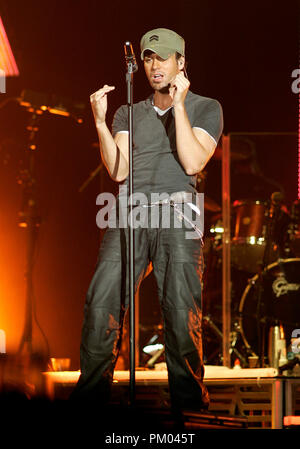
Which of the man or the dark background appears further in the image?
the dark background

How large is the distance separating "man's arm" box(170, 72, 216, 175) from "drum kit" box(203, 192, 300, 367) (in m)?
3.34

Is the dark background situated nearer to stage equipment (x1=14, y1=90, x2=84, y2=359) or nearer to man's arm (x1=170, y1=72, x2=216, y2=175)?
stage equipment (x1=14, y1=90, x2=84, y2=359)

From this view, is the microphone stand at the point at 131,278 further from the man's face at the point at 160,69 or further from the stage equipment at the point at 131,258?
the man's face at the point at 160,69

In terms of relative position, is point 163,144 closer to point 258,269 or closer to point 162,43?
point 162,43

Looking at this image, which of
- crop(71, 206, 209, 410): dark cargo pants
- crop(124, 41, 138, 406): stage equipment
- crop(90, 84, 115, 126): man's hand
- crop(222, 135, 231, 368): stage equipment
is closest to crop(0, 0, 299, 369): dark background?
crop(222, 135, 231, 368): stage equipment

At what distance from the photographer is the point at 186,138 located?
134 inches

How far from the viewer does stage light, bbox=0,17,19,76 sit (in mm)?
5383

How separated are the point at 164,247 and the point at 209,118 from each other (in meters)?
0.67

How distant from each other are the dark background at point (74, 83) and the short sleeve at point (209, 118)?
208 centimetres

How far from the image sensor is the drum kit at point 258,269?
6.84 m

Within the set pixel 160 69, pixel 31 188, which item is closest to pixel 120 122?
pixel 160 69

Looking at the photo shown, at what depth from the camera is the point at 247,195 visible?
773 cm

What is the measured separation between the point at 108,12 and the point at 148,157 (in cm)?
246
